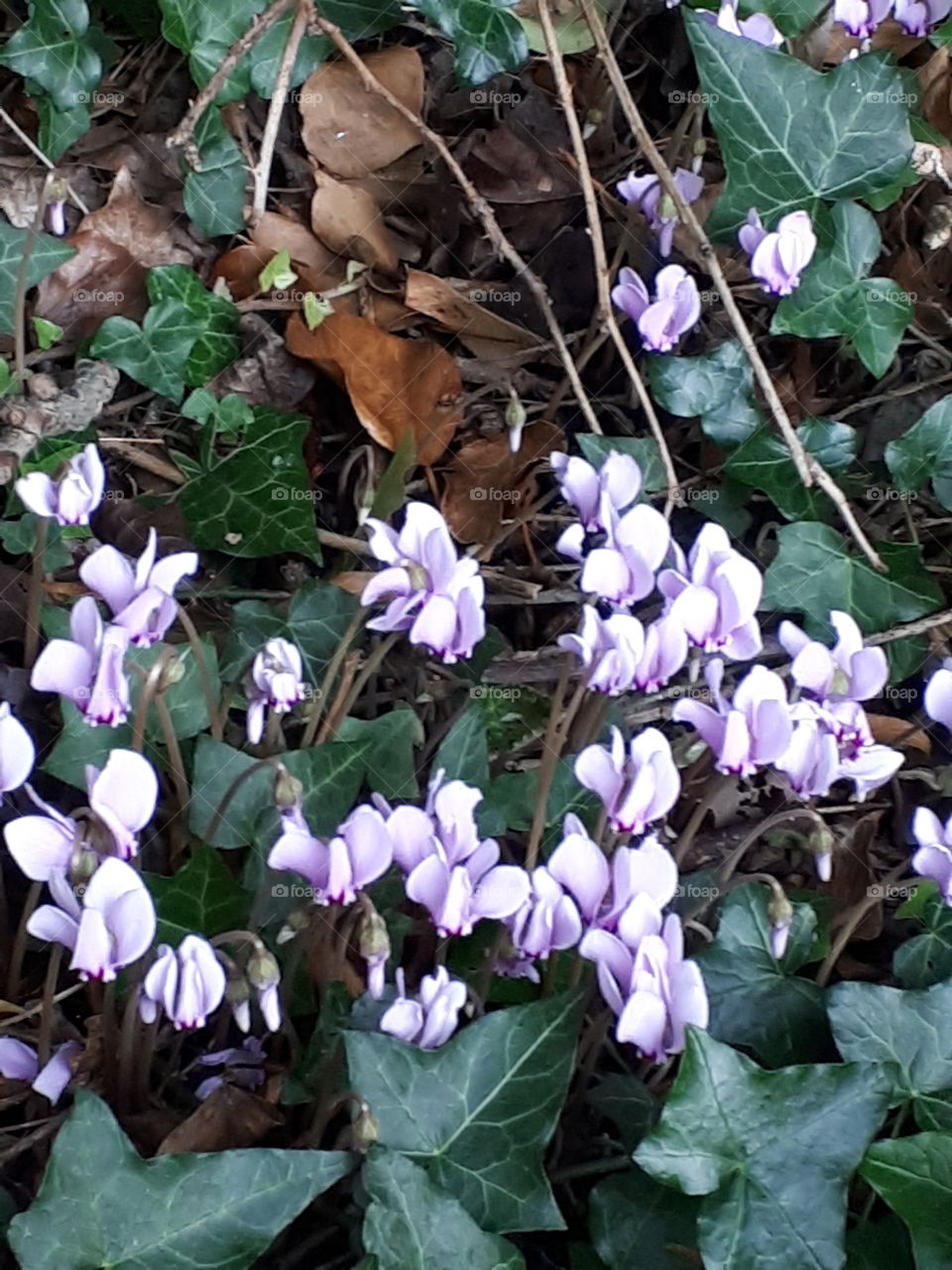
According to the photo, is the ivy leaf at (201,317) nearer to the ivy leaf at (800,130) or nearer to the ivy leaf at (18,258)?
the ivy leaf at (18,258)

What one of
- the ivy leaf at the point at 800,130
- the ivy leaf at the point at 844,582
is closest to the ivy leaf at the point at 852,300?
the ivy leaf at the point at 800,130

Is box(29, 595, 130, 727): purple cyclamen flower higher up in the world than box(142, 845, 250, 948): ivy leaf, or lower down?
higher up

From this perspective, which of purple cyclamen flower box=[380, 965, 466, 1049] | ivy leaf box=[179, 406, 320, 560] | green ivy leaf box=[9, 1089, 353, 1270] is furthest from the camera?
ivy leaf box=[179, 406, 320, 560]

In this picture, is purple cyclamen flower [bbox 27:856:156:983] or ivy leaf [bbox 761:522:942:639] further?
ivy leaf [bbox 761:522:942:639]

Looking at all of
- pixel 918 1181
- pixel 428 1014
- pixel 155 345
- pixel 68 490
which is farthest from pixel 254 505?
pixel 918 1181

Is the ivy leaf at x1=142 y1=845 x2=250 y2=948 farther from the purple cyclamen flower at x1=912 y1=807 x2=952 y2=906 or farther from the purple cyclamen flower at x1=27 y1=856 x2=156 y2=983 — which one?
the purple cyclamen flower at x1=912 y1=807 x2=952 y2=906

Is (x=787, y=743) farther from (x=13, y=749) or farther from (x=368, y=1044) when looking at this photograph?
(x=13, y=749)

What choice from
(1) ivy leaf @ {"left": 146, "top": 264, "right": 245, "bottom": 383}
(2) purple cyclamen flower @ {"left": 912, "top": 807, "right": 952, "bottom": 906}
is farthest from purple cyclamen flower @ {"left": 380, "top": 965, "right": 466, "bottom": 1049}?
(1) ivy leaf @ {"left": 146, "top": 264, "right": 245, "bottom": 383}
